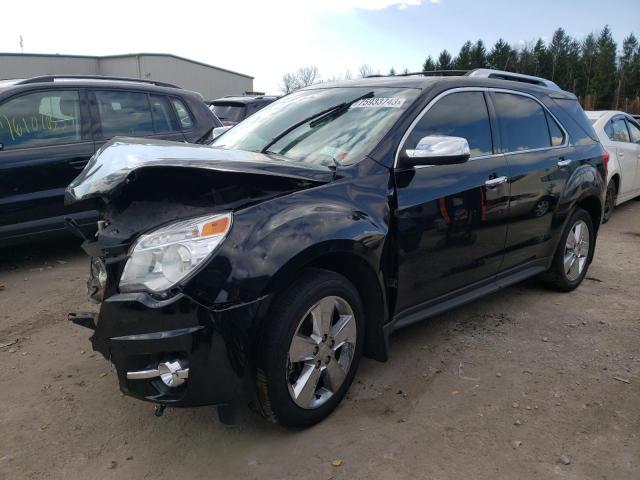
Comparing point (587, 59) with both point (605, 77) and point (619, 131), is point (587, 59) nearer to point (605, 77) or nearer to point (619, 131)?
point (605, 77)

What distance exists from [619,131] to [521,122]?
207 inches

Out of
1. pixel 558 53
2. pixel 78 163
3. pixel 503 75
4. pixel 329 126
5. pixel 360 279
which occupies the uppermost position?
pixel 558 53

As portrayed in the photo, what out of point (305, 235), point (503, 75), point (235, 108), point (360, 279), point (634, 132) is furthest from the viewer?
point (235, 108)

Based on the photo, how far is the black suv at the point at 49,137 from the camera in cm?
490

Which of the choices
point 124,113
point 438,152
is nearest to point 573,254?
point 438,152

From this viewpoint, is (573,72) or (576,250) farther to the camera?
(573,72)

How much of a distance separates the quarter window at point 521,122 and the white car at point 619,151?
13.5ft

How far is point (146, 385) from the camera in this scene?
7.47ft

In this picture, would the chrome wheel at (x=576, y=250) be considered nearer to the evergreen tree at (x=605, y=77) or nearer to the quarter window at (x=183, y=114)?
the quarter window at (x=183, y=114)

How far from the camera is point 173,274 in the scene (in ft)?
7.21

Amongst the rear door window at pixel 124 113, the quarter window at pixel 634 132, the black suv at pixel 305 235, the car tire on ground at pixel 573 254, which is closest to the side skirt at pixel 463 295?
the black suv at pixel 305 235

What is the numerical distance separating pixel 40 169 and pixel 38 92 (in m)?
0.78

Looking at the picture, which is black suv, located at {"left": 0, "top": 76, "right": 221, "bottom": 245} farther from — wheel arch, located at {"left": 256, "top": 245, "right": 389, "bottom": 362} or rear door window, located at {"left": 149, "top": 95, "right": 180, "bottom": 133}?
wheel arch, located at {"left": 256, "top": 245, "right": 389, "bottom": 362}

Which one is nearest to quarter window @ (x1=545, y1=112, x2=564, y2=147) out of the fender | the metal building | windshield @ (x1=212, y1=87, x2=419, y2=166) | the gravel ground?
the fender
